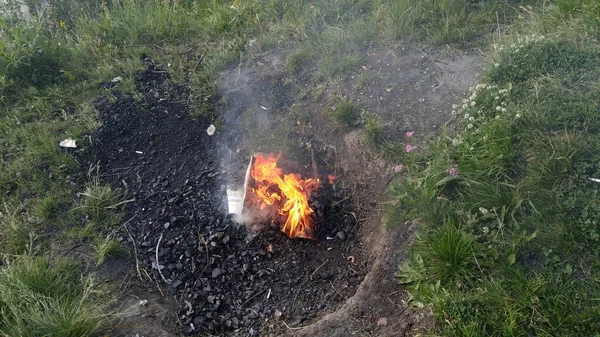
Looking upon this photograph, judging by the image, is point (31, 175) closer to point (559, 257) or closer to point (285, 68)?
A: point (285, 68)

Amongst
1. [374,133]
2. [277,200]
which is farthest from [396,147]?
[277,200]

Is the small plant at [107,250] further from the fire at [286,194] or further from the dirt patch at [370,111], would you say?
the dirt patch at [370,111]

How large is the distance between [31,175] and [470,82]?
425 centimetres

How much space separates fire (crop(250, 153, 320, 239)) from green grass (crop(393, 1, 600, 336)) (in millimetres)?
746

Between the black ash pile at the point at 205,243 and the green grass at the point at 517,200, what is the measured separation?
2.19 feet

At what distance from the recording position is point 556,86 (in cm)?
412

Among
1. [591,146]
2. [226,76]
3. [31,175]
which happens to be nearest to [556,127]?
[591,146]

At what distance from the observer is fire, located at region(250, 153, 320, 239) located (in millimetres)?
4215

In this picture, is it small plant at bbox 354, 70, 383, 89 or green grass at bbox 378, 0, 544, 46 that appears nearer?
small plant at bbox 354, 70, 383, 89

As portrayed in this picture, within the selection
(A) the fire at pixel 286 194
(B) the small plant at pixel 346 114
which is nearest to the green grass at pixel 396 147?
(B) the small plant at pixel 346 114

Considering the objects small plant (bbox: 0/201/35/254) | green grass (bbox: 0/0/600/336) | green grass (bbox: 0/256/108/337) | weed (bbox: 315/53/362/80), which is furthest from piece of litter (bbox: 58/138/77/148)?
weed (bbox: 315/53/362/80)

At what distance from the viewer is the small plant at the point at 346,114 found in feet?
15.6

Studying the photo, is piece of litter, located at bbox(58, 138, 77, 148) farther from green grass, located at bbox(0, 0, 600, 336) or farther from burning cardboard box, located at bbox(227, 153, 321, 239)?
burning cardboard box, located at bbox(227, 153, 321, 239)

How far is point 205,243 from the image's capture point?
4.21m
